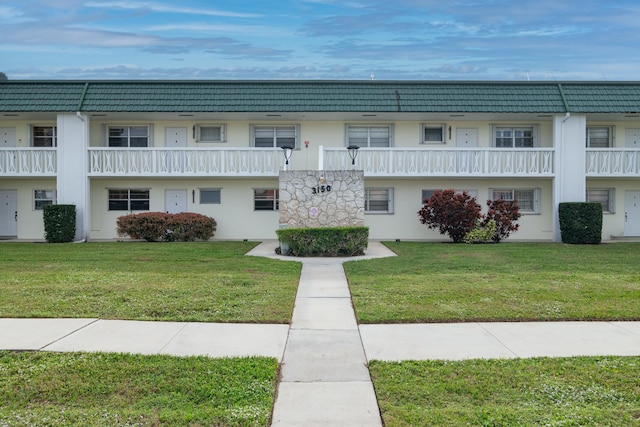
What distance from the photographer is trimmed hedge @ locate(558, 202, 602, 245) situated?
2022 cm

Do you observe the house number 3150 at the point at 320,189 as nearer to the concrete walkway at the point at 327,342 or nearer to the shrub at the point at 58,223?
the concrete walkway at the point at 327,342

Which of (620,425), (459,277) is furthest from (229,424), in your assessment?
(459,277)

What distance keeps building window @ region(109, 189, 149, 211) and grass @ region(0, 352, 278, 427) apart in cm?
1753

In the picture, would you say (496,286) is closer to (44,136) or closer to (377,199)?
(377,199)

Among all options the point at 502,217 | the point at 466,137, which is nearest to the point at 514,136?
the point at 466,137

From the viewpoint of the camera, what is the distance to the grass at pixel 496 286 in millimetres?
8133

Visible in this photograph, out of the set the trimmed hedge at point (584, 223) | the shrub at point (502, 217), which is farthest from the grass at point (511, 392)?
the trimmed hedge at point (584, 223)

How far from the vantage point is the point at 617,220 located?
2317 cm

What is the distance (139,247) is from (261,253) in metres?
4.61

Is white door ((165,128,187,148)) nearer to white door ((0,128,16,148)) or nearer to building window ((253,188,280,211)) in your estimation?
building window ((253,188,280,211))

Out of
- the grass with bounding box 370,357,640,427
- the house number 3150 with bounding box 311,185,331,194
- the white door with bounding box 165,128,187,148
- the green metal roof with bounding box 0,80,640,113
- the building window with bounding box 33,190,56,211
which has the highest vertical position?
the green metal roof with bounding box 0,80,640,113

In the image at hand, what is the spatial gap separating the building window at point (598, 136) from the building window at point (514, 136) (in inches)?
99.8

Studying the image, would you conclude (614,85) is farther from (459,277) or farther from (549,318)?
(549,318)

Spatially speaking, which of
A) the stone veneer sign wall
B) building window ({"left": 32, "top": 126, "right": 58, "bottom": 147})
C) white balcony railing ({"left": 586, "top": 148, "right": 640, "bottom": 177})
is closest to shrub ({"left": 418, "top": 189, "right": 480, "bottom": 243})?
the stone veneer sign wall
